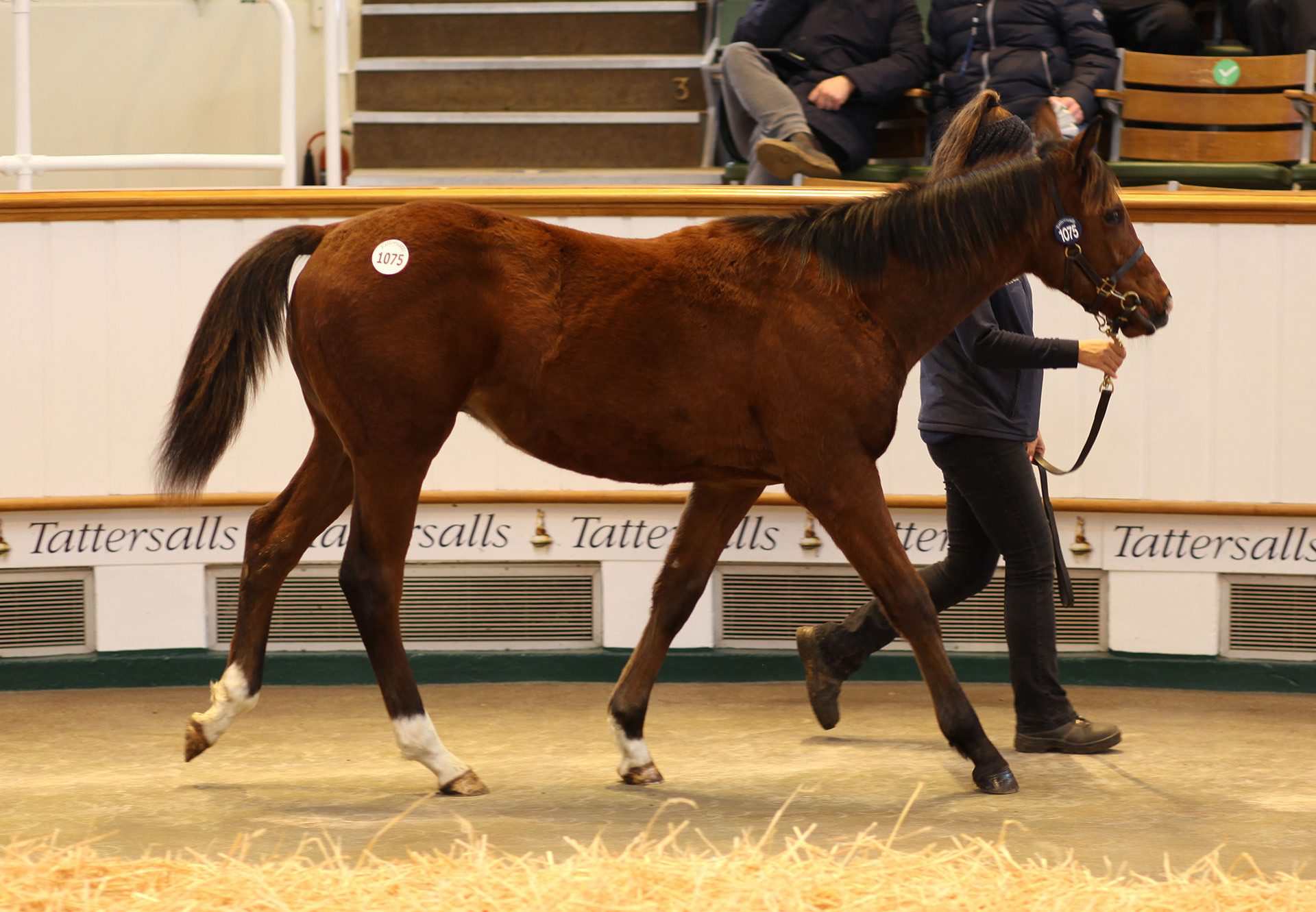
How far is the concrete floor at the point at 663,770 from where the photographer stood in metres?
3.64

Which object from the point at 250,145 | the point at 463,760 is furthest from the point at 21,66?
the point at 463,760

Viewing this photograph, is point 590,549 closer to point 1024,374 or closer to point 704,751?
point 704,751

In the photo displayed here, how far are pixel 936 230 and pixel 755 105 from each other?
2832 mm

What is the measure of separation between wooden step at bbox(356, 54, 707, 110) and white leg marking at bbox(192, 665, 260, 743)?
4834mm

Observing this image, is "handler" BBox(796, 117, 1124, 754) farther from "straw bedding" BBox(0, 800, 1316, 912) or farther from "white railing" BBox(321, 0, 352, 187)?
"white railing" BBox(321, 0, 352, 187)

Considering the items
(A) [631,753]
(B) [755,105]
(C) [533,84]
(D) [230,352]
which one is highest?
(C) [533,84]

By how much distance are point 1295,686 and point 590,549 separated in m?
2.66

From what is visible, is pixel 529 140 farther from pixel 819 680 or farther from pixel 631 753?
pixel 631 753

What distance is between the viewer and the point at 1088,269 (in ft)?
13.3

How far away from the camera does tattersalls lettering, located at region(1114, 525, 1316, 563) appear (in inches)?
209

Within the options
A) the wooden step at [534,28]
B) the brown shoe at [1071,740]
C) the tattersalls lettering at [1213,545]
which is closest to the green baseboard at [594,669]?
the tattersalls lettering at [1213,545]

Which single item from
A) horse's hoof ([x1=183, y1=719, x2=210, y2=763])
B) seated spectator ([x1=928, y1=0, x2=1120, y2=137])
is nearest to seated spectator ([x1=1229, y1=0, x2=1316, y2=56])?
seated spectator ([x1=928, y1=0, x2=1120, y2=137])

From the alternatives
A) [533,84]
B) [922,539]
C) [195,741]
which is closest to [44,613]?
[195,741]

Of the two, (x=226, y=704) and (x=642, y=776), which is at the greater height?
(x=226, y=704)
